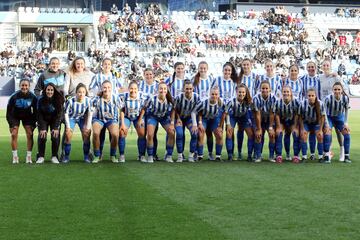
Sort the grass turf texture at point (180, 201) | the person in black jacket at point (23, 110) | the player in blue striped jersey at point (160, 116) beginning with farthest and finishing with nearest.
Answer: the player in blue striped jersey at point (160, 116) < the person in black jacket at point (23, 110) < the grass turf texture at point (180, 201)

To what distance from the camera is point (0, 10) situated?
166 ft

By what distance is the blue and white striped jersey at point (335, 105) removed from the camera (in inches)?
530

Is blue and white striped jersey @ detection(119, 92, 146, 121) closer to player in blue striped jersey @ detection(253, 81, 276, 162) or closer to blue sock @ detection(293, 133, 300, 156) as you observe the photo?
player in blue striped jersey @ detection(253, 81, 276, 162)

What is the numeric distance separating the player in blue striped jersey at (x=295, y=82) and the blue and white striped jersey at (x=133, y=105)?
8.48 feet

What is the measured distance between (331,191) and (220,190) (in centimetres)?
135

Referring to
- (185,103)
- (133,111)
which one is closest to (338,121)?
(185,103)

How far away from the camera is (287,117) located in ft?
44.4

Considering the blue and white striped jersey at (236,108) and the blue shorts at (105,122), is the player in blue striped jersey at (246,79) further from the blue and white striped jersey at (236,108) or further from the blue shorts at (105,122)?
the blue shorts at (105,122)

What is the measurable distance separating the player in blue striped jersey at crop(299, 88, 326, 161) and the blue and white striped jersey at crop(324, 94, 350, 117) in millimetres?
200

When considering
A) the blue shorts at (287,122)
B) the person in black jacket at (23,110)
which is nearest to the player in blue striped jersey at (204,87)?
the blue shorts at (287,122)

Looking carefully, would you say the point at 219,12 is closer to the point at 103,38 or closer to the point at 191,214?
the point at 103,38

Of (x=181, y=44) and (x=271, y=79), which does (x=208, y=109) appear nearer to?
(x=271, y=79)

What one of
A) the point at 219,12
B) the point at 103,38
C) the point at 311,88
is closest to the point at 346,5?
the point at 219,12

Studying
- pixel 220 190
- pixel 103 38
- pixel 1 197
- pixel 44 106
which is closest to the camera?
pixel 1 197
